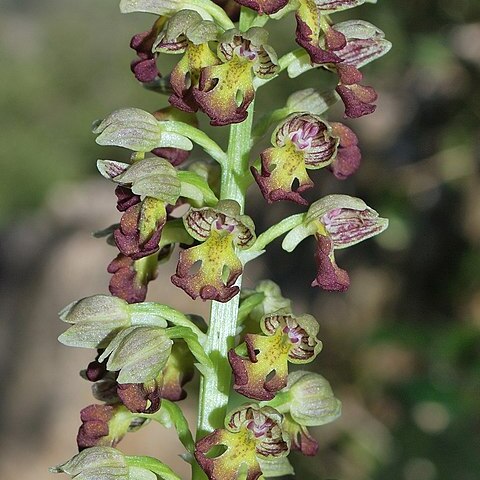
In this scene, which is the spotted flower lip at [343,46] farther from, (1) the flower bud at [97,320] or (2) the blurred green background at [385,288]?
(2) the blurred green background at [385,288]

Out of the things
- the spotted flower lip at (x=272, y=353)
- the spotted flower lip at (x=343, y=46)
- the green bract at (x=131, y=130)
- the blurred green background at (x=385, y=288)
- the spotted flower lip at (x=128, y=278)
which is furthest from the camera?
the blurred green background at (x=385, y=288)

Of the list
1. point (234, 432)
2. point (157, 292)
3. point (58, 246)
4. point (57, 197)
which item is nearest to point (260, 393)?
point (234, 432)

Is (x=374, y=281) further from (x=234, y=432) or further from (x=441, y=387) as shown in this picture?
(x=234, y=432)

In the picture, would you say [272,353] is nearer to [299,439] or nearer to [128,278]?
[299,439]

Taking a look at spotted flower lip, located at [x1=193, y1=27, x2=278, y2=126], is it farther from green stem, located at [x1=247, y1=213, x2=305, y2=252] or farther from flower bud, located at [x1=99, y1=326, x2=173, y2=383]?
flower bud, located at [x1=99, y1=326, x2=173, y2=383]

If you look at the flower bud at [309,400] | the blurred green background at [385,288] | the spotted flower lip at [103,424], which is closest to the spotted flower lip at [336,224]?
the flower bud at [309,400]

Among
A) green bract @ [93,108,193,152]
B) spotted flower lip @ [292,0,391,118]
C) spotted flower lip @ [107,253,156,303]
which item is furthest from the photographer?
spotted flower lip @ [107,253,156,303]

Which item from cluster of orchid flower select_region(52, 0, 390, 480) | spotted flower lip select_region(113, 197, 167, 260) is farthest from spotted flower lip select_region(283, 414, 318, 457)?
spotted flower lip select_region(113, 197, 167, 260)

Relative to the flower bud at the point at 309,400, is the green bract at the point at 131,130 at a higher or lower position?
higher
